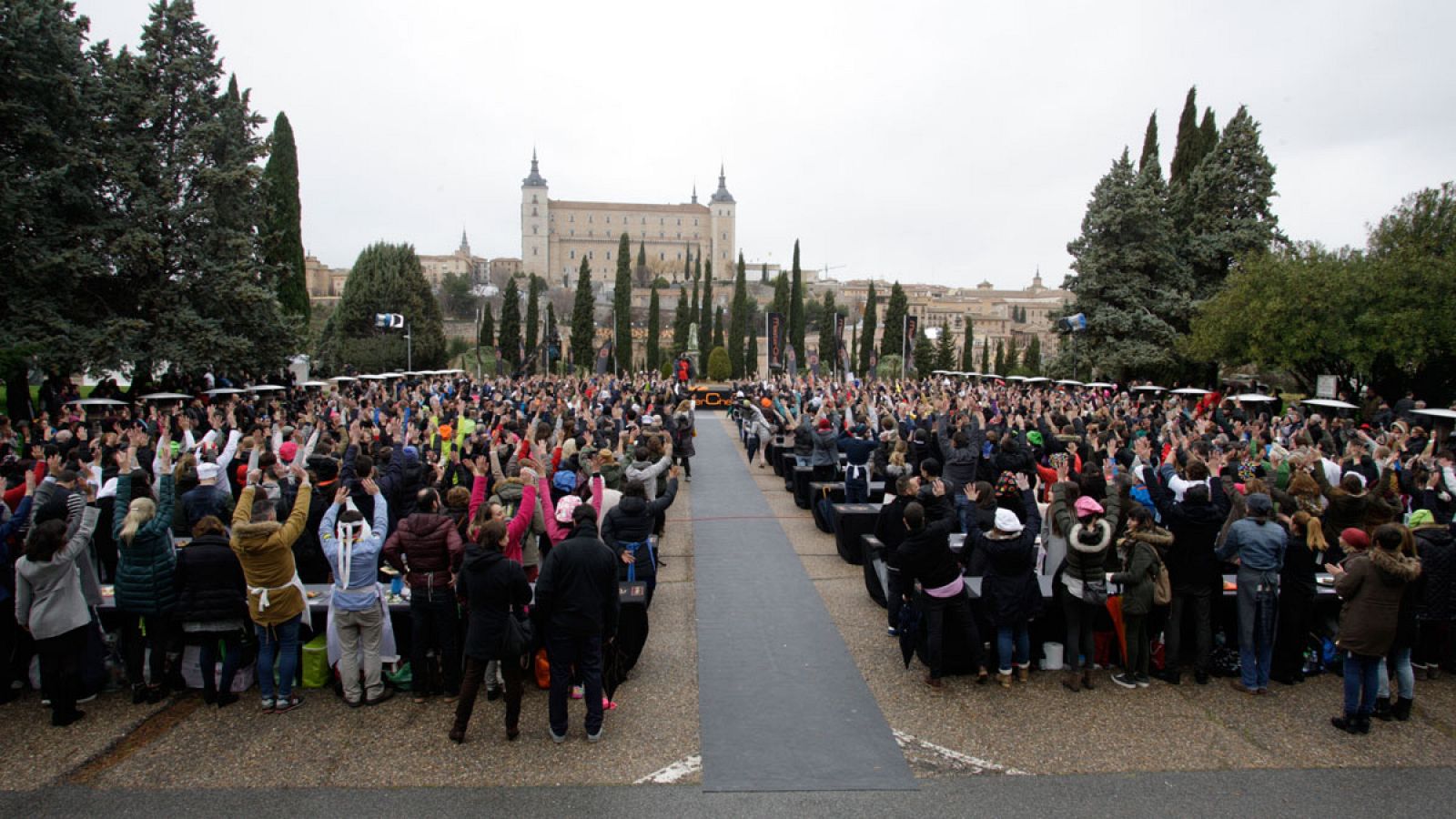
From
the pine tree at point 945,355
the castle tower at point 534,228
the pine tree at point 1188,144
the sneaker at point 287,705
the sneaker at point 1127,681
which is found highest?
the castle tower at point 534,228

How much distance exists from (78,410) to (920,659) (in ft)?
58.1

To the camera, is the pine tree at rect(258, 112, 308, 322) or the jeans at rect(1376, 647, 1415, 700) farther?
the pine tree at rect(258, 112, 308, 322)

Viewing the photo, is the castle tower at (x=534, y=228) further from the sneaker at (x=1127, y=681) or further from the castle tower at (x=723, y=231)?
the sneaker at (x=1127, y=681)

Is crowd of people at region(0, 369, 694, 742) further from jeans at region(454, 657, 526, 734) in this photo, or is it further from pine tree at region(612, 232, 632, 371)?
pine tree at region(612, 232, 632, 371)

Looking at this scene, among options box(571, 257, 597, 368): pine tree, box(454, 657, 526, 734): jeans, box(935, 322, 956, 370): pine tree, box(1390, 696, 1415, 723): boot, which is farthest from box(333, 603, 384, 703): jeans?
box(935, 322, 956, 370): pine tree

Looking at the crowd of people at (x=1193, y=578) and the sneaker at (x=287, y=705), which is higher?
the crowd of people at (x=1193, y=578)

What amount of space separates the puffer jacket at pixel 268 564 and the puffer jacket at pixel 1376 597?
729 cm

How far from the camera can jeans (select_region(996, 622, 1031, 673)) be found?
5.97 m

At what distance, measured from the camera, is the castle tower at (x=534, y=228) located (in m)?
129

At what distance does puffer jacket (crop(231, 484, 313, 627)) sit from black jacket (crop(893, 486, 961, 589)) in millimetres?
4391

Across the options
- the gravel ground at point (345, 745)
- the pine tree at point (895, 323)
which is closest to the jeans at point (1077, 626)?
the gravel ground at point (345, 745)

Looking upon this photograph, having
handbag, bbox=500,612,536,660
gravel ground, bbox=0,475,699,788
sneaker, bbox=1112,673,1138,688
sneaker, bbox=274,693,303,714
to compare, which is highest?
handbag, bbox=500,612,536,660

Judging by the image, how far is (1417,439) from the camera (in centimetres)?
1137

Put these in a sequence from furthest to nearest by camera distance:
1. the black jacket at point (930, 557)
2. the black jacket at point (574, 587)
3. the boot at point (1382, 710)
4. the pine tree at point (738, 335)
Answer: the pine tree at point (738, 335), the black jacket at point (930, 557), the boot at point (1382, 710), the black jacket at point (574, 587)
